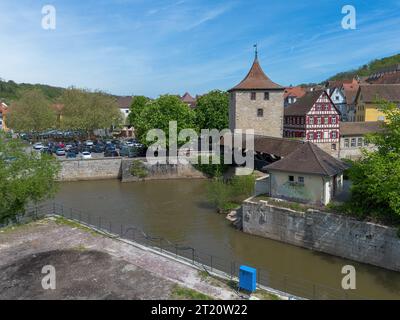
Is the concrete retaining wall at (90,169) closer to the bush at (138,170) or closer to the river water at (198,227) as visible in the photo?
the river water at (198,227)

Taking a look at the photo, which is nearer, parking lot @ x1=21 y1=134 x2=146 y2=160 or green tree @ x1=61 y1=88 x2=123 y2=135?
parking lot @ x1=21 y1=134 x2=146 y2=160

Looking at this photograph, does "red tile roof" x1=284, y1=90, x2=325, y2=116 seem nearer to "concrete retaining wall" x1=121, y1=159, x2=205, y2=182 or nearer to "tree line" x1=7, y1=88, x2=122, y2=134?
"concrete retaining wall" x1=121, y1=159, x2=205, y2=182

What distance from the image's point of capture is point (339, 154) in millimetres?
40531

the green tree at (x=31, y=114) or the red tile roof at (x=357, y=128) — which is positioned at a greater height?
the green tree at (x=31, y=114)

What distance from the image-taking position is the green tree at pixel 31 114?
55.3 meters

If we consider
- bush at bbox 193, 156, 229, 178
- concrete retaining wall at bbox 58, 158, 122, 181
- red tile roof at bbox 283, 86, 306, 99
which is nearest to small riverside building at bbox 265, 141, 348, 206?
bush at bbox 193, 156, 229, 178

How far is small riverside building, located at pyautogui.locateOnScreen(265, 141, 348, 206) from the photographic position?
1980cm

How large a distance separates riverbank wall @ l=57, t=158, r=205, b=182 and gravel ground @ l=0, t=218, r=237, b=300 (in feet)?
68.9

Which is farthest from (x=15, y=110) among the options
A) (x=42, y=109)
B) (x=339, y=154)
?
(x=339, y=154)

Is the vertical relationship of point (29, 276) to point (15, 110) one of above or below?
below

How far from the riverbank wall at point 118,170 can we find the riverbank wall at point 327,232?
18.2 m

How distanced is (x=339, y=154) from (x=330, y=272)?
84.8ft

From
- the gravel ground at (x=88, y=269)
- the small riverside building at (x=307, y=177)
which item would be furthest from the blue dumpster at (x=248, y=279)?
the small riverside building at (x=307, y=177)
